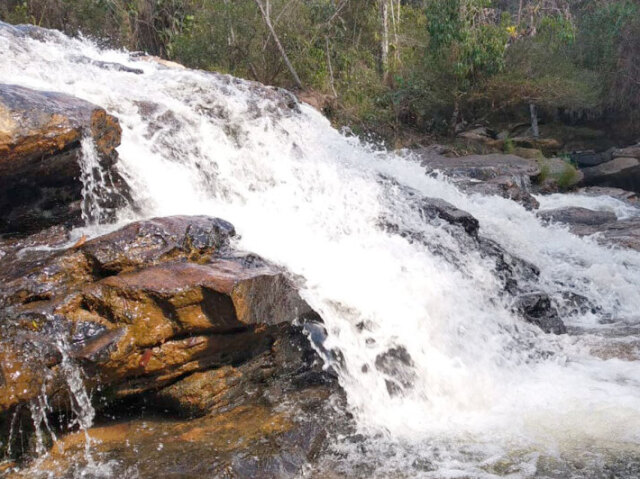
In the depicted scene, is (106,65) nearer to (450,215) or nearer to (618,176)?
(450,215)

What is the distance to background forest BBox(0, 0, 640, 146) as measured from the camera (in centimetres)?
1498

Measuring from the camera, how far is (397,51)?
58.6ft

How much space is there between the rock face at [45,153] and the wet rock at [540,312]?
3912 mm

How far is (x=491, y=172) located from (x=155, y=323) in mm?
Answer: 9377

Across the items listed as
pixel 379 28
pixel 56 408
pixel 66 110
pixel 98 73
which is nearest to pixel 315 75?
pixel 379 28

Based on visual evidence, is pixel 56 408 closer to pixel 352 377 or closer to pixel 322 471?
pixel 322 471

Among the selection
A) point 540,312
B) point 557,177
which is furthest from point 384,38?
point 540,312

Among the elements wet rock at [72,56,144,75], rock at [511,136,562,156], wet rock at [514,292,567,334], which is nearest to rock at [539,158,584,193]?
rock at [511,136,562,156]

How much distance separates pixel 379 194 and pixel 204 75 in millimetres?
3169

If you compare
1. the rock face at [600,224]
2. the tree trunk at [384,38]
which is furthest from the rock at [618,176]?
the tree trunk at [384,38]

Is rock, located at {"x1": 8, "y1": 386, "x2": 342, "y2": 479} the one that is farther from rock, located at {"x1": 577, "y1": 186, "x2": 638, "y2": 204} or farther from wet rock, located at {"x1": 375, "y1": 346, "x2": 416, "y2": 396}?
rock, located at {"x1": 577, "y1": 186, "x2": 638, "y2": 204}

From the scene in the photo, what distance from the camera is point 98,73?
295 inches

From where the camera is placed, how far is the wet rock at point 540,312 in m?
5.96

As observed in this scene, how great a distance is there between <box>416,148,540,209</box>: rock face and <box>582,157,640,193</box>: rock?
211cm
